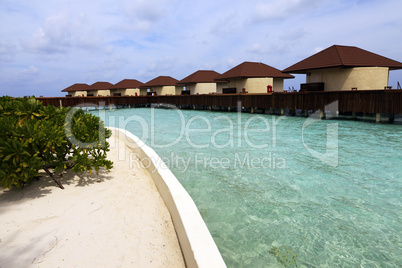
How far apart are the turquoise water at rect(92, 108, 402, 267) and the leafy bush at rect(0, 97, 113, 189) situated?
2806mm

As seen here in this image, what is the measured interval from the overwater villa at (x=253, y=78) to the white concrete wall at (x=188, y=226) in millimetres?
27923

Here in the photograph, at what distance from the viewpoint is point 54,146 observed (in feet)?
17.4

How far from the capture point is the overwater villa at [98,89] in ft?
166

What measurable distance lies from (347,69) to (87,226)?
25217 millimetres

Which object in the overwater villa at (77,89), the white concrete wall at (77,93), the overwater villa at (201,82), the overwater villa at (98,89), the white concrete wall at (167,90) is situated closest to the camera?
the overwater villa at (201,82)

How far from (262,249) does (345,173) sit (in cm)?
549

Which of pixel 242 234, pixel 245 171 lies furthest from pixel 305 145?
pixel 242 234

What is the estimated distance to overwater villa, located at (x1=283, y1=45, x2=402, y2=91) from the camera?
22531mm

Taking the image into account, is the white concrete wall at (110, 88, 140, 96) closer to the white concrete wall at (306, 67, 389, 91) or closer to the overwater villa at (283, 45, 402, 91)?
the overwater villa at (283, 45, 402, 91)

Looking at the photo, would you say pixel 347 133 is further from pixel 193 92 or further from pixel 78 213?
pixel 193 92

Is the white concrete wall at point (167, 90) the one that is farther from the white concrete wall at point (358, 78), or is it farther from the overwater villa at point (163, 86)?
the white concrete wall at point (358, 78)

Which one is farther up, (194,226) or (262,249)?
(194,226)

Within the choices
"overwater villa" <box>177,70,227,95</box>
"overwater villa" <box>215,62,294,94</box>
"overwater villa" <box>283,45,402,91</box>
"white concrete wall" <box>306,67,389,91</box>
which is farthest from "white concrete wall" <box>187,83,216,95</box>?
"white concrete wall" <box>306,67,389,91</box>

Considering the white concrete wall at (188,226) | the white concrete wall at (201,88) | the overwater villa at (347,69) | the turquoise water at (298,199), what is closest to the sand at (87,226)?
the white concrete wall at (188,226)
